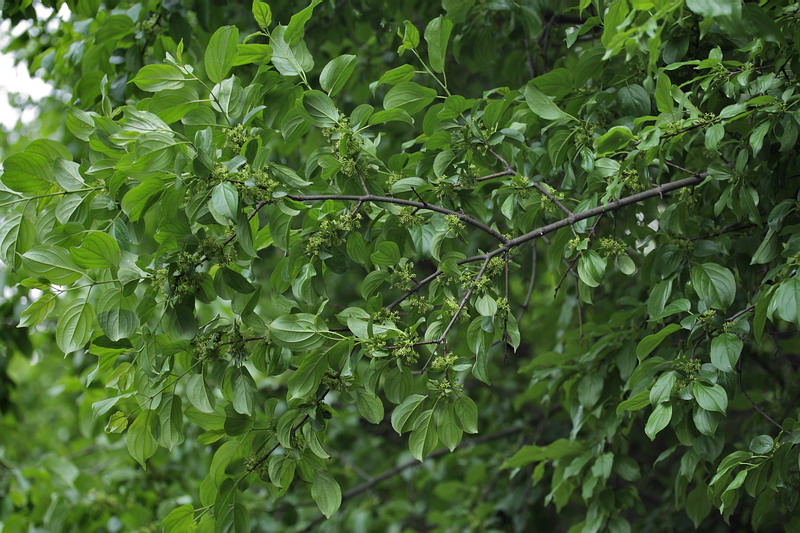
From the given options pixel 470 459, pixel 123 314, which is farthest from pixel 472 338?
pixel 470 459

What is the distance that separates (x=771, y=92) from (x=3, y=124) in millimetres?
4011

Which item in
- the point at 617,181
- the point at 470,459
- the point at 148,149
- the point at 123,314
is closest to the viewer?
the point at 148,149

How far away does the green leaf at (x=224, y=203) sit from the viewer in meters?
1.53

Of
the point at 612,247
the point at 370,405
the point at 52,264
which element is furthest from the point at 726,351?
Result: the point at 52,264

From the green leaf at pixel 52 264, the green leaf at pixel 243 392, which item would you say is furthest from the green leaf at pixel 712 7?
the green leaf at pixel 52 264

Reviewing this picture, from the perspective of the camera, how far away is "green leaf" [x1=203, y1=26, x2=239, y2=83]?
173cm

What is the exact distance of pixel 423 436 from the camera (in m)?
1.78

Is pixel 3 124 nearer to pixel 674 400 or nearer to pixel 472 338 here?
pixel 472 338

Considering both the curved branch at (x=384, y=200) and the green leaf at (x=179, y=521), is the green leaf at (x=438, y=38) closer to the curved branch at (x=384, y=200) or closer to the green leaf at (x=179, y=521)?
the curved branch at (x=384, y=200)

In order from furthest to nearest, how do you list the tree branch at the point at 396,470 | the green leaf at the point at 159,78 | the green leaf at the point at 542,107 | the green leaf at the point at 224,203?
the tree branch at the point at 396,470 → the green leaf at the point at 542,107 → the green leaf at the point at 159,78 → the green leaf at the point at 224,203

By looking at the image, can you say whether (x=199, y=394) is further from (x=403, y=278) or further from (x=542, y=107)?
(x=542, y=107)

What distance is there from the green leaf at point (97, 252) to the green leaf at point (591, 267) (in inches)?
42.6

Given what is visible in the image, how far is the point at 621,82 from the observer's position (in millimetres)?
2152

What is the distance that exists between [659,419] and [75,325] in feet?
4.55
